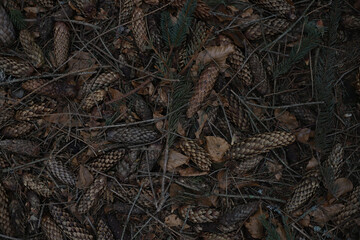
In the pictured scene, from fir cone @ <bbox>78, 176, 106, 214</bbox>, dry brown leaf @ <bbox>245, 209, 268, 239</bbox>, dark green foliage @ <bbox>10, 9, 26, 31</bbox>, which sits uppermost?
dark green foliage @ <bbox>10, 9, 26, 31</bbox>

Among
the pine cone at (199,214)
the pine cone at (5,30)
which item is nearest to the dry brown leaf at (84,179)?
the pine cone at (199,214)

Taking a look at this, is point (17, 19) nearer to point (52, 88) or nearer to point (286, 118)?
point (52, 88)

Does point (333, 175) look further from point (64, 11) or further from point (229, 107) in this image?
point (64, 11)

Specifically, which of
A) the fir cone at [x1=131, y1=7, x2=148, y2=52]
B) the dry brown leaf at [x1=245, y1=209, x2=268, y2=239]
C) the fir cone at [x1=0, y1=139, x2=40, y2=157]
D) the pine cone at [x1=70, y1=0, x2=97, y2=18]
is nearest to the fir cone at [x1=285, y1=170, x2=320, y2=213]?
the dry brown leaf at [x1=245, y1=209, x2=268, y2=239]

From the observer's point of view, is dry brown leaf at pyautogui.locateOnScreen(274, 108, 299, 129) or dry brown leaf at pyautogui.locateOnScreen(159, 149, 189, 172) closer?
dry brown leaf at pyautogui.locateOnScreen(159, 149, 189, 172)

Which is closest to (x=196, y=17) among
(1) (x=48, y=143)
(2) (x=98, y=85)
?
(2) (x=98, y=85)

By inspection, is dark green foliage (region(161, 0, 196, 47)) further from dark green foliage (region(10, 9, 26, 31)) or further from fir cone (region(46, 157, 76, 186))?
fir cone (region(46, 157, 76, 186))

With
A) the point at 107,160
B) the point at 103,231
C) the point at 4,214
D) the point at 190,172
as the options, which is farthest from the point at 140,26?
the point at 4,214

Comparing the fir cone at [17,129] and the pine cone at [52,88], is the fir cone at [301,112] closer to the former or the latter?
the pine cone at [52,88]
